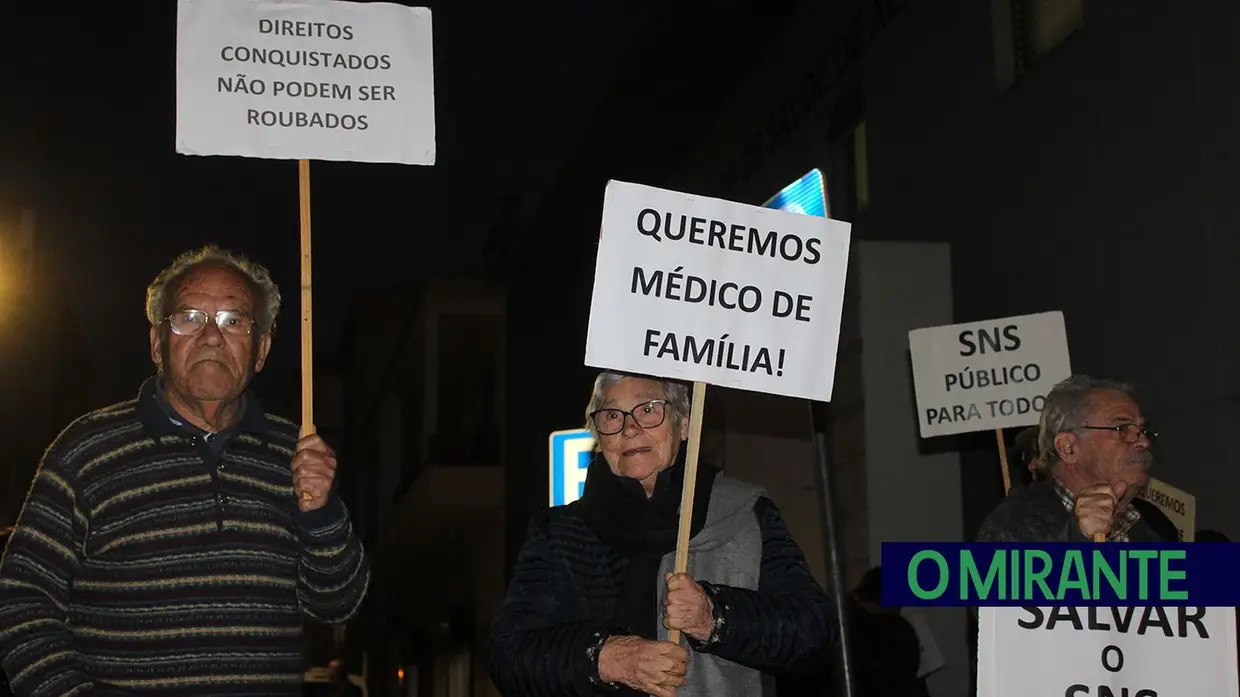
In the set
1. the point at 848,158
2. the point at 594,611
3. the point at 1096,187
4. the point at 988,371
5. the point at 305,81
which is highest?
the point at 848,158

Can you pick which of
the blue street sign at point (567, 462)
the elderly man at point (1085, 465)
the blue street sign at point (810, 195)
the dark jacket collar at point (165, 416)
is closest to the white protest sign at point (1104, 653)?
the elderly man at point (1085, 465)

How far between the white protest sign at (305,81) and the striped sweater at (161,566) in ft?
3.01

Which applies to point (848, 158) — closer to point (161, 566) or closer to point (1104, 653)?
point (1104, 653)

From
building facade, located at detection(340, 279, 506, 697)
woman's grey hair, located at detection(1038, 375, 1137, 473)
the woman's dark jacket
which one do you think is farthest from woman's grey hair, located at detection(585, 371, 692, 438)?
building facade, located at detection(340, 279, 506, 697)

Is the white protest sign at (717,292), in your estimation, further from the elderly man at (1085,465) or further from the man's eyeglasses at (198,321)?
the elderly man at (1085,465)

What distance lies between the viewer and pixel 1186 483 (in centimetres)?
927

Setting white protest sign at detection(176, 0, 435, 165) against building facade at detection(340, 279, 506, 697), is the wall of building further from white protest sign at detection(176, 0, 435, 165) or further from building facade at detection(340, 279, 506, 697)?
building facade at detection(340, 279, 506, 697)

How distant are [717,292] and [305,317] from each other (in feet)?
3.74

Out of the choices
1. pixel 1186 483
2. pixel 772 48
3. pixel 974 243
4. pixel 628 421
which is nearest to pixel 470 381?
pixel 772 48

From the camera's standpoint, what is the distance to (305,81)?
17.0 ft

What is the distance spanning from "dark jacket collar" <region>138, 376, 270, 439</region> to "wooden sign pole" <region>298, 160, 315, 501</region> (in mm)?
126

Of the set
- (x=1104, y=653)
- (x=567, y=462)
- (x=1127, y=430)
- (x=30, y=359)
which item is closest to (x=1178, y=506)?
(x=1127, y=430)

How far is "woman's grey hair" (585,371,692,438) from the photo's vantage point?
491cm

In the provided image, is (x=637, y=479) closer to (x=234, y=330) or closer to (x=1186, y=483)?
(x=234, y=330)
